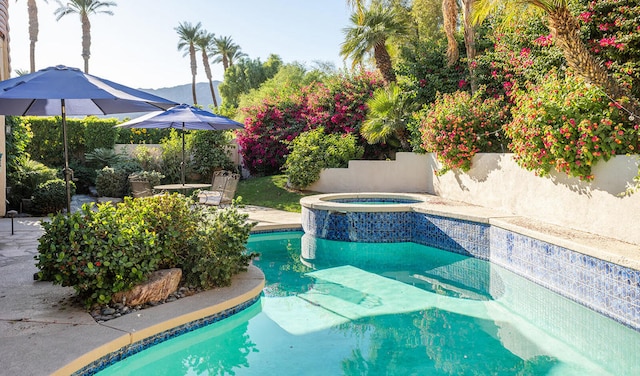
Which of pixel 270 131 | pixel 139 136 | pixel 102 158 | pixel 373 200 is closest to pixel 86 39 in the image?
pixel 139 136

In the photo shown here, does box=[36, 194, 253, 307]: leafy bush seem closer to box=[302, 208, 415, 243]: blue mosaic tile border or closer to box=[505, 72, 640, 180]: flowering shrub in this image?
box=[302, 208, 415, 243]: blue mosaic tile border

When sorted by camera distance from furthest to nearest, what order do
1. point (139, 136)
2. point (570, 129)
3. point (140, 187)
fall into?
1. point (139, 136)
2. point (140, 187)
3. point (570, 129)

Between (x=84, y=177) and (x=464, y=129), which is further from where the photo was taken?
(x=84, y=177)

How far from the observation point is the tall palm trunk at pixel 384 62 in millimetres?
14916

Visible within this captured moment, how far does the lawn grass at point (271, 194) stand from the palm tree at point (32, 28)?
2359 centimetres

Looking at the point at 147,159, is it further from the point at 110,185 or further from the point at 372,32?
the point at 372,32

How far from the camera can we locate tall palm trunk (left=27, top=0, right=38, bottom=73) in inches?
1213

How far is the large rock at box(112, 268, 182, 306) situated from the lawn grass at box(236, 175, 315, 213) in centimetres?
724

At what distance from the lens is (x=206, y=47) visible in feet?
134

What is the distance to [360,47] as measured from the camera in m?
14.6

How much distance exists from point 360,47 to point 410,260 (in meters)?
8.58

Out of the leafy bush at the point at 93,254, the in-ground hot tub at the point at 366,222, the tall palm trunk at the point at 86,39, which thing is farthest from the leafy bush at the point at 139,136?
the tall palm trunk at the point at 86,39

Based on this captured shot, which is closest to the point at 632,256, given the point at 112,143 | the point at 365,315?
the point at 365,315

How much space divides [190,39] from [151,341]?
128 feet
